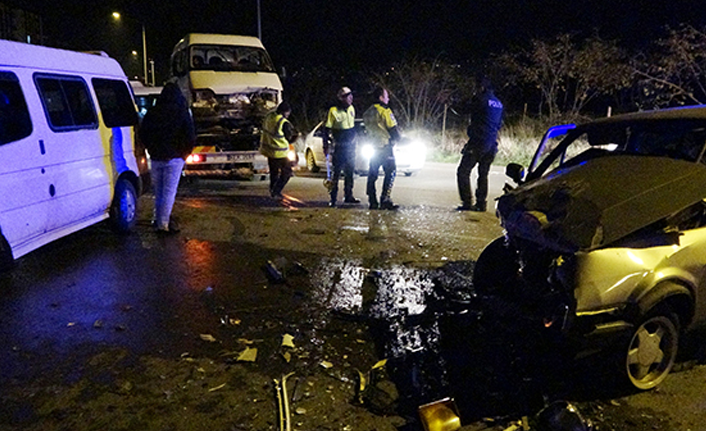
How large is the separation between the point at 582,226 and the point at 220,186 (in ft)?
32.8

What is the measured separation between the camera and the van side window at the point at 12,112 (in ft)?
18.0

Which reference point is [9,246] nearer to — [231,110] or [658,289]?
[658,289]

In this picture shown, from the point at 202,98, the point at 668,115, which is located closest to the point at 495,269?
the point at 668,115

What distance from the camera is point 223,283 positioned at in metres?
5.88

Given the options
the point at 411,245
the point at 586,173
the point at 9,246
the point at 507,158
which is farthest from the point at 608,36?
the point at 9,246

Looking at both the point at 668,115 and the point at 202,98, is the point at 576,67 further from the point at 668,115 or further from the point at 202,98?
the point at 668,115

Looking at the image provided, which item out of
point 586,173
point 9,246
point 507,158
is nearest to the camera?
point 586,173

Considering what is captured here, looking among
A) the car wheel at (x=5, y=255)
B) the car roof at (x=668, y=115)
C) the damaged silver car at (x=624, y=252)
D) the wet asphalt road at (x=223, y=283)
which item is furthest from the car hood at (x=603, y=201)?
the car wheel at (x=5, y=255)

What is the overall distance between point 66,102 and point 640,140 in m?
5.71

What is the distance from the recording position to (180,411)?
3514 millimetres

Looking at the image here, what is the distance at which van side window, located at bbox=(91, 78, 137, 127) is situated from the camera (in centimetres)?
722

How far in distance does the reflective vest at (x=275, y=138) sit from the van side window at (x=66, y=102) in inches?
132

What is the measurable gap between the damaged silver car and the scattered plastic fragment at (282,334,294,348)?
1607mm

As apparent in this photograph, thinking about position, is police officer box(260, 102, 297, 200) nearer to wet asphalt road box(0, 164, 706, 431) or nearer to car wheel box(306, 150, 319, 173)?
wet asphalt road box(0, 164, 706, 431)
